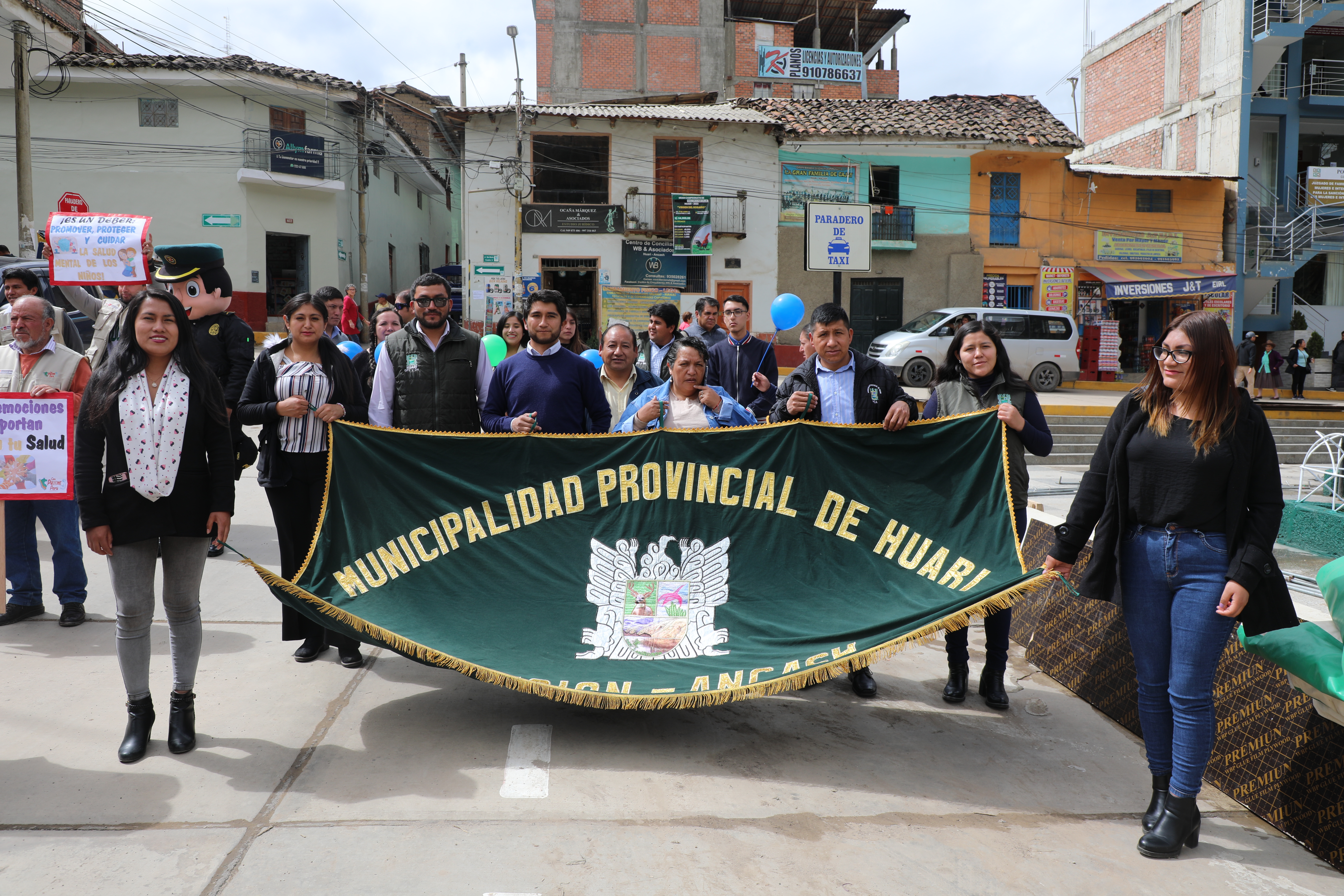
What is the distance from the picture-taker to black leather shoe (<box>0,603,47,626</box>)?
4.92 meters

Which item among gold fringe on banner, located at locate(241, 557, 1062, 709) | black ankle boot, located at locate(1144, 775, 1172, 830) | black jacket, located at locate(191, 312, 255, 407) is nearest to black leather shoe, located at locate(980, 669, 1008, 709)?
gold fringe on banner, located at locate(241, 557, 1062, 709)

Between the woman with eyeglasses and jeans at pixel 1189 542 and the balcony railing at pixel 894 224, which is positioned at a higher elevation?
the balcony railing at pixel 894 224

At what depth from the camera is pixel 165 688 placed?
4.10m

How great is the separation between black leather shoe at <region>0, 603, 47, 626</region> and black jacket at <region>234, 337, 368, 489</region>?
5.72 feet

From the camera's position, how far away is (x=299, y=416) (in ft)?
14.2

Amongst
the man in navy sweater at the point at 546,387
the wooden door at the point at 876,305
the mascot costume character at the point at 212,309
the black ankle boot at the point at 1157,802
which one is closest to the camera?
the black ankle boot at the point at 1157,802

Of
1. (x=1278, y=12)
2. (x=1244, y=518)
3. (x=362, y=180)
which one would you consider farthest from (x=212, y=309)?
(x=1278, y=12)

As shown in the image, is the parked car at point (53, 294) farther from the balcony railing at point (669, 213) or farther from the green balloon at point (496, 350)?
the balcony railing at point (669, 213)

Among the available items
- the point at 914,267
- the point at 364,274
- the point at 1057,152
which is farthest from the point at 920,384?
the point at 364,274

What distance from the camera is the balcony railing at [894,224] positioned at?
24.8m

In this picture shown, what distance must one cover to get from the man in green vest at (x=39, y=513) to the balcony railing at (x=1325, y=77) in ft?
106

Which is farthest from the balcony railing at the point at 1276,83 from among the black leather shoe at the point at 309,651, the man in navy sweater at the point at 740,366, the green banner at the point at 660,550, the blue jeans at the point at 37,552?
the blue jeans at the point at 37,552

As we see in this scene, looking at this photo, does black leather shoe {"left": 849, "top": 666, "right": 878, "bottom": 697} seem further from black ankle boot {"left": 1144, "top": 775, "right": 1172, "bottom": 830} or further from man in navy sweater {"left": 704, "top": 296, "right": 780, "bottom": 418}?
man in navy sweater {"left": 704, "top": 296, "right": 780, "bottom": 418}

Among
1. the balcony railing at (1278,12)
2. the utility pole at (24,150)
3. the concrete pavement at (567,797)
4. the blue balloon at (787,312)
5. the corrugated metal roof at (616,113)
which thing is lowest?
the concrete pavement at (567,797)
